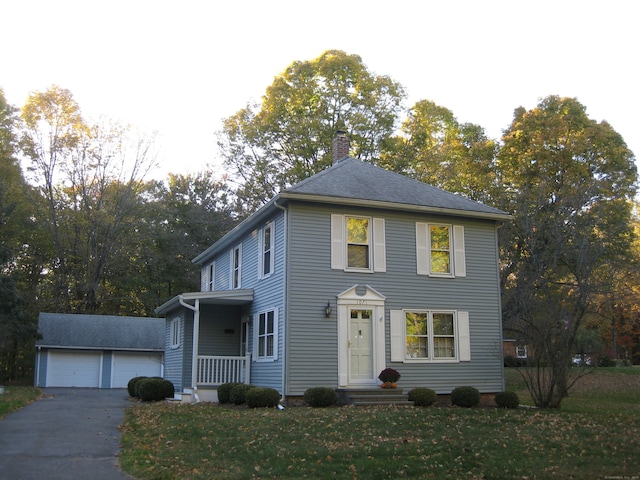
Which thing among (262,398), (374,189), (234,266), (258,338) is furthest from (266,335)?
(374,189)

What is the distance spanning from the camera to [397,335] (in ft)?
57.4

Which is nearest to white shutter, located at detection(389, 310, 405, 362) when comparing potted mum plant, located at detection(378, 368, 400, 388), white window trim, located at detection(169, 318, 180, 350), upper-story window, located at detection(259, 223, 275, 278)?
potted mum plant, located at detection(378, 368, 400, 388)

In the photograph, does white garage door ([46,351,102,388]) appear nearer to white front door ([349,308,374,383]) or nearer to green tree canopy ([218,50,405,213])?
green tree canopy ([218,50,405,213])

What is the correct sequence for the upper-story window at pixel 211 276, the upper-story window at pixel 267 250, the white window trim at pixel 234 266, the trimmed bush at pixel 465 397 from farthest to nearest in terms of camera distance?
1. the upper-story window at pixel 211 276
2. the white window trim at pixel 234 266
3. the upper-story window at pixel 267 250
4. the trimmed bush at pixel 465 397

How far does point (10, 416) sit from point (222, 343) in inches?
303

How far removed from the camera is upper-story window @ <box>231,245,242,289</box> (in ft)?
70.7

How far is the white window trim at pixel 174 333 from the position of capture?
23.4 meters

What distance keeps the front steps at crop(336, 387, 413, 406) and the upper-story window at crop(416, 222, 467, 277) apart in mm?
3626

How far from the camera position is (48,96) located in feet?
119

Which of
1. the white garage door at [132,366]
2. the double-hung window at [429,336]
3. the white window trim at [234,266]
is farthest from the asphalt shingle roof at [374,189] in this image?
the white garage door at [132,366]

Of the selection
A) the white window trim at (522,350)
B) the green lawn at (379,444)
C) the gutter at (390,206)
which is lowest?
the green lawn at (379,444)

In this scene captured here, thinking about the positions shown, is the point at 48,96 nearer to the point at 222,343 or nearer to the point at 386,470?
the point at 222,343

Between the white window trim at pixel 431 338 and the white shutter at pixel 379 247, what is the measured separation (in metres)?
1.27

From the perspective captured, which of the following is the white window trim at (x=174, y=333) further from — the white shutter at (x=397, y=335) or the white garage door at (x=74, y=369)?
the white garage door at (x=74, y=369)
